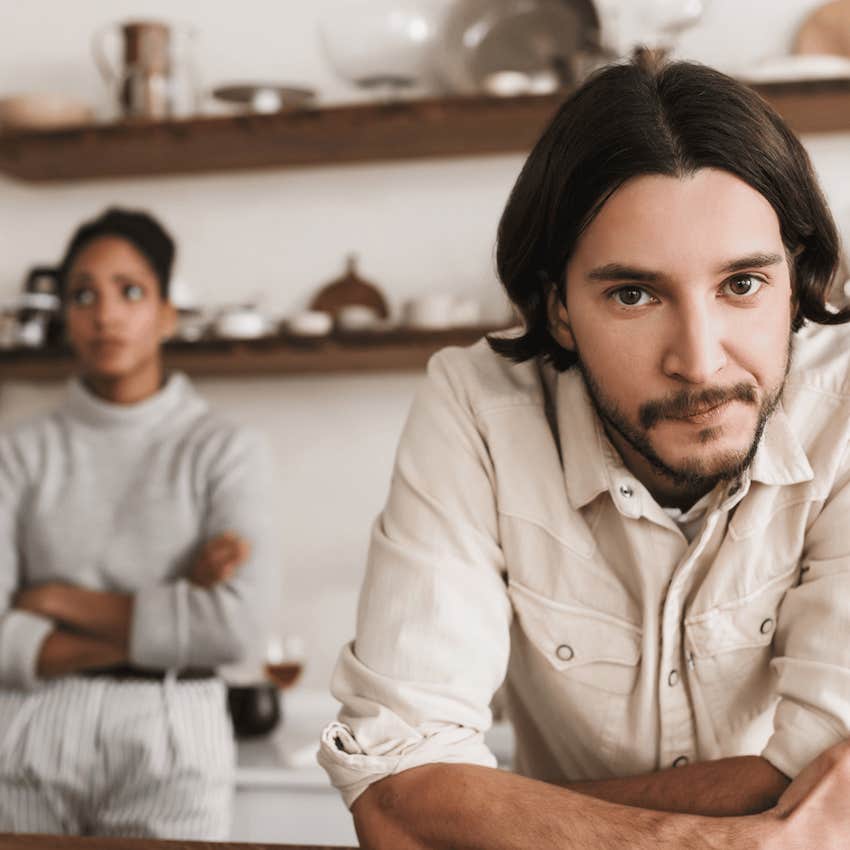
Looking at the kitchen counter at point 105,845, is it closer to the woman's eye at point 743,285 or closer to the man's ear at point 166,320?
the woman's eye at point 743,285

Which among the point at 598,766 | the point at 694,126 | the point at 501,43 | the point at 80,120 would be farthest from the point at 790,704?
the point at 80,120

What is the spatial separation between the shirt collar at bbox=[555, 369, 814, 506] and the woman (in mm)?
918

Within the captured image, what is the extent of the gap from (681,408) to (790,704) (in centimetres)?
32

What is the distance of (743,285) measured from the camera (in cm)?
113

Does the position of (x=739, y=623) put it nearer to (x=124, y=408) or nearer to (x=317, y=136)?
(x=124, y=408)

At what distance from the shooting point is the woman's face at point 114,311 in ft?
7.36

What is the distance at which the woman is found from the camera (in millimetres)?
1992

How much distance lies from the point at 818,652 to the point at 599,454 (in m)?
0.30

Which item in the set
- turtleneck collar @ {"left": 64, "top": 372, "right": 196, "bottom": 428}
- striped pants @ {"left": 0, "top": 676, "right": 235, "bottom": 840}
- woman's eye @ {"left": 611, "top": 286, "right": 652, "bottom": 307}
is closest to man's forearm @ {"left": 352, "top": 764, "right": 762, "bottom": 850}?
woman's eye @ {"left": 611, "top": 286, "right": 652, "bottom": 307}

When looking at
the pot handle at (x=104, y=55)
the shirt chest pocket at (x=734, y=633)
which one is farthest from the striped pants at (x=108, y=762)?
the pot handle at (x=104, y=55)

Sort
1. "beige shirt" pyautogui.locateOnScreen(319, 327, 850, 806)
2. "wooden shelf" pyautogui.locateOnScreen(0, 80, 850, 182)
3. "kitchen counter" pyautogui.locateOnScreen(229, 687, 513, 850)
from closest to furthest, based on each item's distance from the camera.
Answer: "beige shirt" pyautogui.locateOnScreen(319, 327, 850, 806)
"kitchen counter" pyautogui.locateOnScreen(229, 687, 513, 850)
"wooden shelf" pyautogui.locateOnScreen(0, 80, 850, 182)

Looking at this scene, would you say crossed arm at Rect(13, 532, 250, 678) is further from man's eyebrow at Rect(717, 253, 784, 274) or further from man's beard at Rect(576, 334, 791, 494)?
man's eyebrow at Rect(717, 253, 784, 274)

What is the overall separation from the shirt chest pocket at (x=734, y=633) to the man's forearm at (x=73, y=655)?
1.16m

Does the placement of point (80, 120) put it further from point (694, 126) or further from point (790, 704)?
point (790, 704)
